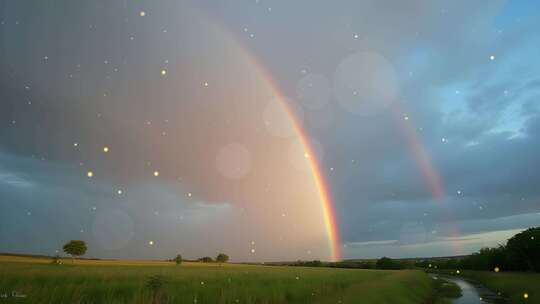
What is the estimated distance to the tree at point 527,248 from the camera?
254 ft

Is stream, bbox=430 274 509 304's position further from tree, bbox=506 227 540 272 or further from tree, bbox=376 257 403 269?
tree, bbox=376 257 403 269

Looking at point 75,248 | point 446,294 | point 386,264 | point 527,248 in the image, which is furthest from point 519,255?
point 75,248

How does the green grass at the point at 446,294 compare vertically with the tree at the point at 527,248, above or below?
below

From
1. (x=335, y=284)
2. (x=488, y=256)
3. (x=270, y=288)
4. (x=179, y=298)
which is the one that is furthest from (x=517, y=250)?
(x=179, y=298)

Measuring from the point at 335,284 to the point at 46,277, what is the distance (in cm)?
2843

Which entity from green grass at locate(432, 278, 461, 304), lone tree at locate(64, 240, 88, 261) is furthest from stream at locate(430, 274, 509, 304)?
lone tree at locate(64, 240, 88, 261)

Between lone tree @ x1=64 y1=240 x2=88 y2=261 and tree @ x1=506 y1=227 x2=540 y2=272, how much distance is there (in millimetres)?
122771

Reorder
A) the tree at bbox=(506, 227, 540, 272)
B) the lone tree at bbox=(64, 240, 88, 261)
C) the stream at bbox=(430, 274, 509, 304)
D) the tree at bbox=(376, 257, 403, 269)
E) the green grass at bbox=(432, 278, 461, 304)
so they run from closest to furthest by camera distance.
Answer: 1. the stream at bbox=(430, 274, 509, 304)
2. the green grass at bbox=(432, 278, 461, 304)
3. the tree at bbox=(506, 227, 540, 272)
4. the lone tree at bbox=(64, 240, 88, 261)
5. the tree at bbox=(376, 257, 403, 269)

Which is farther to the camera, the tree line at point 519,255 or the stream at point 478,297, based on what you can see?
the tree line at point 519,255

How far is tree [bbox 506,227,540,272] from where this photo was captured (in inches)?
3054

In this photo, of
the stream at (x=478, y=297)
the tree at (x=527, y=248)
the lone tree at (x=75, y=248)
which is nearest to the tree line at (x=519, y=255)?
the tree at (x=527, y=248)

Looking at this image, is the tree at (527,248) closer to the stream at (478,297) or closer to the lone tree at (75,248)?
the stream at (478,297)

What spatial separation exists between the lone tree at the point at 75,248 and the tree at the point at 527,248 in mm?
122771

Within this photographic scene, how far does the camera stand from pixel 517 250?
82.8 m
